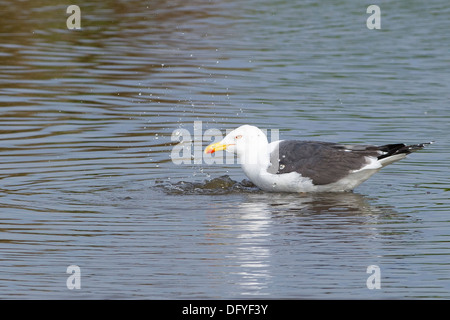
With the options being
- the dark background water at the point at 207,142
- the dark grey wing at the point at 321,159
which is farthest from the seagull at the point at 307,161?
the dark background water at the point at 207,142

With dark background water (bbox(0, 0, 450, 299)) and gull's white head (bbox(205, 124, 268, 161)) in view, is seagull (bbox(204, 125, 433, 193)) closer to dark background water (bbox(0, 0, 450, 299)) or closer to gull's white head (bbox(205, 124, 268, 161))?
gull's white head (bbox(205, 124, 268, 161))

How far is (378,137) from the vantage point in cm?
1612

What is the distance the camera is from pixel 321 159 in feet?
44.2

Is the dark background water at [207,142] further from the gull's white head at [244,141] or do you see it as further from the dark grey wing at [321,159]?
the gull's white head at [244,141]

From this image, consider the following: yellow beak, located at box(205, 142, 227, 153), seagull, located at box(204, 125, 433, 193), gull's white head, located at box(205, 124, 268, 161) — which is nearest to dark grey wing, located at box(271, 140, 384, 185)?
seagull, located at box(204, 125, 433, 193)

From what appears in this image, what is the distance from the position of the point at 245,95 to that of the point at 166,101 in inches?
57.1

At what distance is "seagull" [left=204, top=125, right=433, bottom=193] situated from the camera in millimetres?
13350

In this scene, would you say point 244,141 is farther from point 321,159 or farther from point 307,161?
point 321,159

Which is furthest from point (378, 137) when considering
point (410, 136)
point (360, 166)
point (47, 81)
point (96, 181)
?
point (47, 81)

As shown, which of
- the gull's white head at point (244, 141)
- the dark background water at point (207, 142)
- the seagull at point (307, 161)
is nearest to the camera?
the dark background water at point (207, 142)

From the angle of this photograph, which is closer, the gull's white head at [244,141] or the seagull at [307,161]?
the seagull at [307,161]

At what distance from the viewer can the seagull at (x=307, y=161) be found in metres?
13.4

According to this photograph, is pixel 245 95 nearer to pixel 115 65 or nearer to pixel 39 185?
pixel 115 65

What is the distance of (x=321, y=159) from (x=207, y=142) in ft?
10.9
